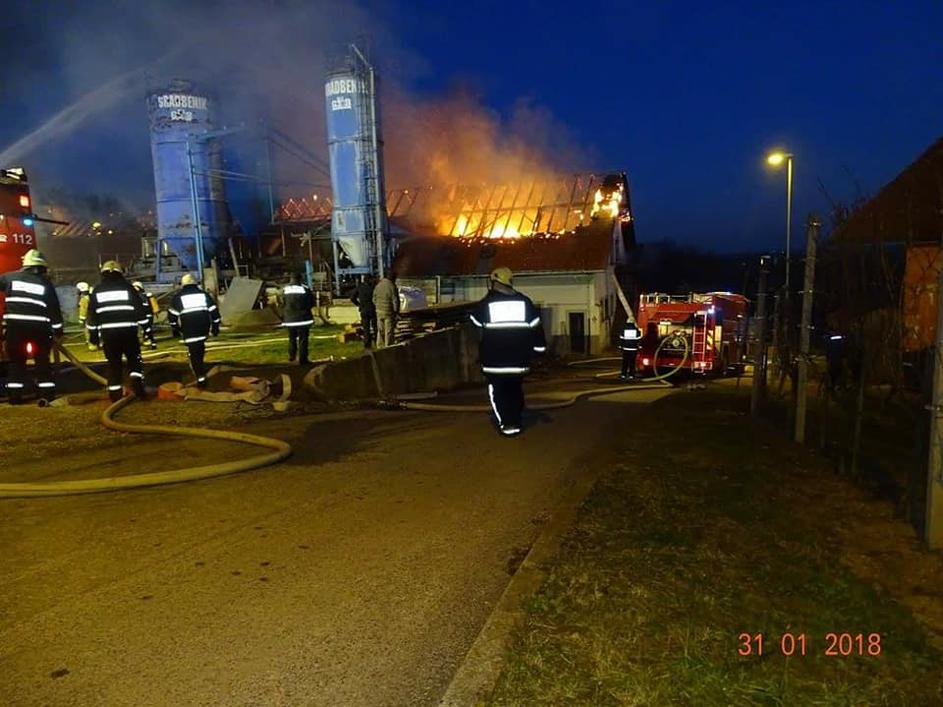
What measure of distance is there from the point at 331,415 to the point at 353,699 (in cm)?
529

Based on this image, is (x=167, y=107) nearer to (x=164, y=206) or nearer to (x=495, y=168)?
(x=164, y=206)

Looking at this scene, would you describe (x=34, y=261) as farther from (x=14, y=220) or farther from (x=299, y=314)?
(x=299, y=314)

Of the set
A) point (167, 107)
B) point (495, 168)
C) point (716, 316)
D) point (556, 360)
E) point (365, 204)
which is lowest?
point (556, 360)

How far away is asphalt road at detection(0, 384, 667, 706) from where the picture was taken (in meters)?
2.58

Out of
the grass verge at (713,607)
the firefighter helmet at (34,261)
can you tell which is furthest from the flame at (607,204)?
the grass verge at (713,607)

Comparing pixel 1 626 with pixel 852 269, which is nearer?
pixel 1 626

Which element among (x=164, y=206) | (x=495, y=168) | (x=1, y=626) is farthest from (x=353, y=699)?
(x=495, y=168)

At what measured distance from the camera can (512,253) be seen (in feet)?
85.8

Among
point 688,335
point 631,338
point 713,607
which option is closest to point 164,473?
point 713,607

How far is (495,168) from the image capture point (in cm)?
3294

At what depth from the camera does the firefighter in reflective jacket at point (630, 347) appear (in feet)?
50.5

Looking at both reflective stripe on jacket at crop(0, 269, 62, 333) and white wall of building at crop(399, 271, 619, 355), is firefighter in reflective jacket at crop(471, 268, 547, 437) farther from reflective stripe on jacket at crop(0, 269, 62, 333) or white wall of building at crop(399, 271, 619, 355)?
white wall of building at crop(399, 271, 619, 355)

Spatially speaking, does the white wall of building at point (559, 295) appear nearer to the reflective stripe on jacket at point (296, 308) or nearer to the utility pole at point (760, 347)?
the reflective stripe on jacket at point (296, 308)

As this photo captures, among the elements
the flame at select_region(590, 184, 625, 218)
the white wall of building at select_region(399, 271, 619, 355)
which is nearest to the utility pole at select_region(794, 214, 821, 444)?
the white wall of building at select_region(399, 271, 619, 355)
